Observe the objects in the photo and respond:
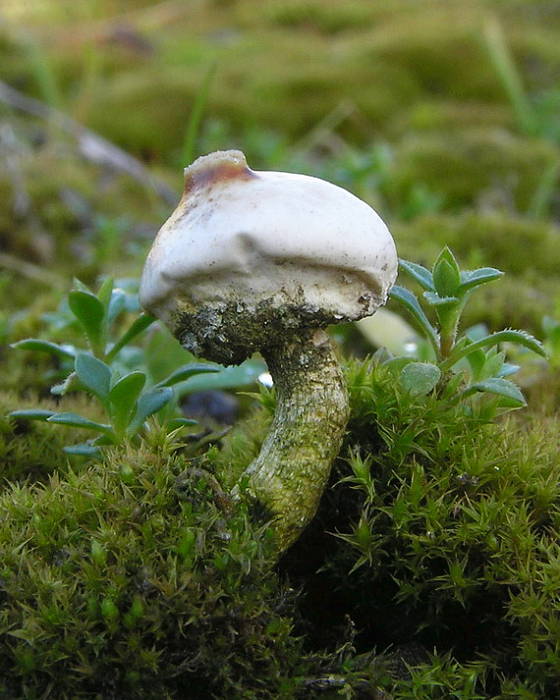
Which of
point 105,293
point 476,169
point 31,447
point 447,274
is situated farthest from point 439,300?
point 476,169

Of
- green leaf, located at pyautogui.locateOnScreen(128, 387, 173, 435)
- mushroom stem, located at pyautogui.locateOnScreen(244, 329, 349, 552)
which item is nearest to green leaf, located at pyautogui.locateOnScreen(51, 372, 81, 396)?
green leaf, located at pyautogui.locateOnScreen(128, 387, 173, 435)

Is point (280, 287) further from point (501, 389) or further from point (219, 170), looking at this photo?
point (501, 389)

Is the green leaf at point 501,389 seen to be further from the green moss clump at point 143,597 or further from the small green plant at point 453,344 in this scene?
the green moss clump at point 143,597

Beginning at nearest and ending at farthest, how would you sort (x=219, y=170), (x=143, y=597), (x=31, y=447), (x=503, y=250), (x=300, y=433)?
(x=143, y=597) → (x=219, y=170) → (x=300, y=433) → (x=31, y=447) → (x=503, y=250)

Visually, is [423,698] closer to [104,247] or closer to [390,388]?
[390,388]

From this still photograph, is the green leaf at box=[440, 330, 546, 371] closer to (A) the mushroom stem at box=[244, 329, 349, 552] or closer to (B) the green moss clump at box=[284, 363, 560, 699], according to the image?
(B) the green moss clump at box=[284, 363, 560, 699]

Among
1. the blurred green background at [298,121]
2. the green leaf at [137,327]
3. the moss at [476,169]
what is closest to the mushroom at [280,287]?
the green leaf at [137,327]

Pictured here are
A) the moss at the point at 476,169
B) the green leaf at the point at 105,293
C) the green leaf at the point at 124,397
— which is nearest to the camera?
the green leaf at the point at 124,397
